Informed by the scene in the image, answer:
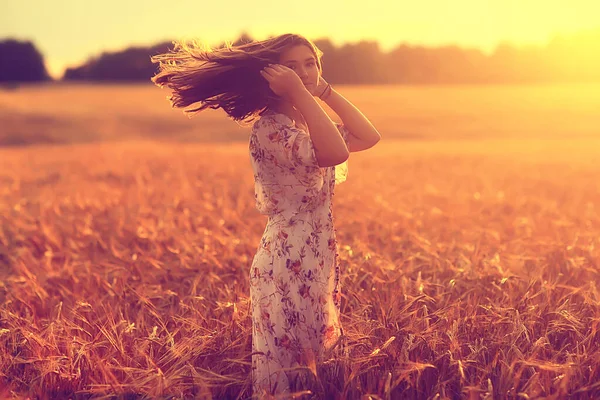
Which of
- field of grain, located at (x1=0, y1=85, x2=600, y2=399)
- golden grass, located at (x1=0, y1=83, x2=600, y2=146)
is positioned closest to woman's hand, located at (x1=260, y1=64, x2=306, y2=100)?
field of grain, located at (x1=0, y1=85, x2=600, y2=399)

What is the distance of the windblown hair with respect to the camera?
248 cm

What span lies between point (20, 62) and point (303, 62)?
140 feet

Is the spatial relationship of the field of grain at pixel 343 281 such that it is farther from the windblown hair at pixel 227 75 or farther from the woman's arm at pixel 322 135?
the windblown hair at pixel 227 75

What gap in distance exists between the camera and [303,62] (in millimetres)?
2510

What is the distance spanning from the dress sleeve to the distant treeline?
37.2m

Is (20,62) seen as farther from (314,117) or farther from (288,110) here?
(314,117)

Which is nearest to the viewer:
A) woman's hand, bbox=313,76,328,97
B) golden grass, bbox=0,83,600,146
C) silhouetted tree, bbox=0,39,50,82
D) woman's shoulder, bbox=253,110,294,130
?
woman's shoulder, bbox=253,110,294,130

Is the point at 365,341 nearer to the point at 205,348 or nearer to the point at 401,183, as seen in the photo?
the point at 205,348

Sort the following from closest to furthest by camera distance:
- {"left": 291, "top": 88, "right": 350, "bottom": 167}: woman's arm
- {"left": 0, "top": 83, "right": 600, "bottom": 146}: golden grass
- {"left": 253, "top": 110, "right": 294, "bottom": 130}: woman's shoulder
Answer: {"left": 291, "top": 88, "right": 350, "bottom": 167}: woman's arm
{"left": 253, "top": 110, "right": 294, "bottom": 130}: woman's shoulder
{"left": 0, "top": 83, "right": 600, "bottom": 146}: golden grass

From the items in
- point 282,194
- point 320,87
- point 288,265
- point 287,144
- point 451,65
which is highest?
point 451,65

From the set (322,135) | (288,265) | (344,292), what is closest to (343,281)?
(344,292)

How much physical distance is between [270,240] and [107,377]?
929 mm

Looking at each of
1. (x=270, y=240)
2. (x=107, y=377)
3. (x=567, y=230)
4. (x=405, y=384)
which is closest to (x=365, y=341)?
(x=405, y=384)

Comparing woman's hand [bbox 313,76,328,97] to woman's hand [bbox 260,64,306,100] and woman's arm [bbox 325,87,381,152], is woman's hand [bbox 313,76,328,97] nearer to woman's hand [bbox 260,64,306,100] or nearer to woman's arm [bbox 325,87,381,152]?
woman's arm [bbox 325,87,381,152]
